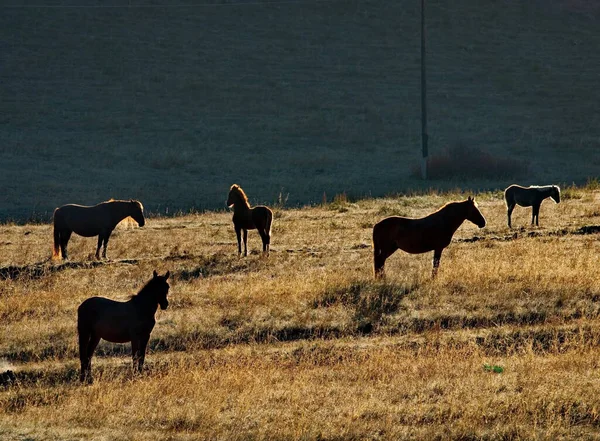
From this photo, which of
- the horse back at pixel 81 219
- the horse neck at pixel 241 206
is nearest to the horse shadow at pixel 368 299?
the horse neck at pixel 241 206

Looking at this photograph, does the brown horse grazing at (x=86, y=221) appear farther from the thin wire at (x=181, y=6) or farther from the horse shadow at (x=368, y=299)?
the thin wire at (x=181, y=6)

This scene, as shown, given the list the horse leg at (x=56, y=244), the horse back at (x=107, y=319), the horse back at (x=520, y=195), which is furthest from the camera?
the horse back at (x=520, y=195)

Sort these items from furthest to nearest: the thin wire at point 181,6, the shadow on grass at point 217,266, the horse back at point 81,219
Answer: the thin wire at point 181,6 < the horse back at point 81,219 < the shadow on grass at point 217,266

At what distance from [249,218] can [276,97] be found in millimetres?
40011

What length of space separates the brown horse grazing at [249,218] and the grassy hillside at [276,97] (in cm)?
1377

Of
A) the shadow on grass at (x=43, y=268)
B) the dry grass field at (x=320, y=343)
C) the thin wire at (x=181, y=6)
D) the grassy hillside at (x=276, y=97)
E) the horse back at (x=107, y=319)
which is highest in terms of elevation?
the thin wire at (x=181, y=6)

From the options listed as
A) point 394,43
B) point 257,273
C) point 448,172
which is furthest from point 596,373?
point 394,43

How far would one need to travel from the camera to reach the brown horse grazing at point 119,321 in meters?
13.1

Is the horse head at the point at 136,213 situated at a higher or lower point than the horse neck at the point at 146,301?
higher

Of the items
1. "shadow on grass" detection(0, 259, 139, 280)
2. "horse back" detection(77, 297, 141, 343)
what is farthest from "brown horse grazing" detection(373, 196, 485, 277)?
"horse back" detection(77, 297, 141, 343)

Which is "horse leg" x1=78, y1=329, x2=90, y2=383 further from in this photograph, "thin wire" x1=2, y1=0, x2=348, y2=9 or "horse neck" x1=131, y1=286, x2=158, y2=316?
"thin wire" x1=2, y1=0, x2=348, y2=9

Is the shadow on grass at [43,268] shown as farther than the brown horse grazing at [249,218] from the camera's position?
No

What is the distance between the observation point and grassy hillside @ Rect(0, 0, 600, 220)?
151 ft

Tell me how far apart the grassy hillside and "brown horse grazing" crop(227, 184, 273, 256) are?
13.8m
